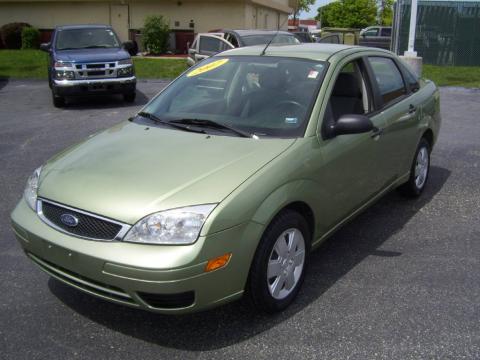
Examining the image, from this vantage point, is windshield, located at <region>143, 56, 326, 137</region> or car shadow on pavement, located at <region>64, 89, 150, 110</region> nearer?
windshield, located at <region>143, 56, 326, 137</region>

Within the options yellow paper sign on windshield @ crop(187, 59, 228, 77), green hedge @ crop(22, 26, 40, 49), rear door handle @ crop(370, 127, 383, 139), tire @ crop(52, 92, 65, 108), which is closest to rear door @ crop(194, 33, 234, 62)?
tire @ crop(52, 92, 65, 108)

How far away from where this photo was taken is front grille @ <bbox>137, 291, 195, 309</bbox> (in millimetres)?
2838

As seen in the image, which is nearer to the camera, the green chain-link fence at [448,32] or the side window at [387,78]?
the side window at [387,78]

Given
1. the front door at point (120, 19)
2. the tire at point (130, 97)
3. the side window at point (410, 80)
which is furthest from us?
the front door at point (120, 19)

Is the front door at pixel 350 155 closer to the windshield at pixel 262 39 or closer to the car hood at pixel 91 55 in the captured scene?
the windshield at pixel 262 39

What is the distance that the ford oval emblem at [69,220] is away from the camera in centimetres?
299

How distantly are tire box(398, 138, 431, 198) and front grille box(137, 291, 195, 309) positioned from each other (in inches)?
125

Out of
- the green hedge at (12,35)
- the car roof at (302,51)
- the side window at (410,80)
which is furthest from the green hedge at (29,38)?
the side window at (410,80)

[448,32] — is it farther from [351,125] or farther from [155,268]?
[155,268]

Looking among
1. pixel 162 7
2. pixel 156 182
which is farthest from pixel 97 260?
pixel 162 7

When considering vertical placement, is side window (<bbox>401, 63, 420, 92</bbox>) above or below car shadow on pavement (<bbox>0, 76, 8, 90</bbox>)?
above

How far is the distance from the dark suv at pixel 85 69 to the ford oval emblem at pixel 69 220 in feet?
29.8

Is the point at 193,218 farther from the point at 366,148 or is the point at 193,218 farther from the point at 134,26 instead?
the point at 134,26

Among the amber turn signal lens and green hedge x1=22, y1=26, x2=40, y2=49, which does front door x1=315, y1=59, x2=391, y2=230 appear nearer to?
the amber turn signal lens
